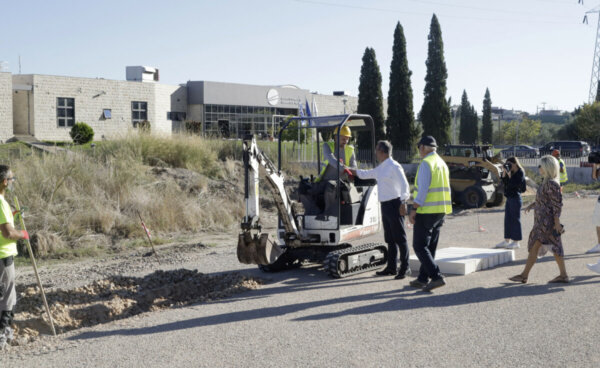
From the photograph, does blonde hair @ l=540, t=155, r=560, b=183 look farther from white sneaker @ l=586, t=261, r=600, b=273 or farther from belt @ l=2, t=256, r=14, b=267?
belt @ l=2, t=256, r=14, b=267

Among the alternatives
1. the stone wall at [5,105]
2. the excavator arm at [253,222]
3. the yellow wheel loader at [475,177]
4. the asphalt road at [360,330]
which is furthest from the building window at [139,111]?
the asphalt road at [360,330]

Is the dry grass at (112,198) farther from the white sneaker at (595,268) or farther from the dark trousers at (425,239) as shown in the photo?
the white sneaker at (595,268)

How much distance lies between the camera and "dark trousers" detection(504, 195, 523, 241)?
11.3m

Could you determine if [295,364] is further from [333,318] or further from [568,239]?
[568,239]

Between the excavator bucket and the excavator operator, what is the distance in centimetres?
132

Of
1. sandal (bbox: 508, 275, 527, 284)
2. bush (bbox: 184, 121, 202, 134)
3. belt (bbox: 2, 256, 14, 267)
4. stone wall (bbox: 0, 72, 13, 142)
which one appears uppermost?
stone wall (bbox: 0, 72, 13, 142)

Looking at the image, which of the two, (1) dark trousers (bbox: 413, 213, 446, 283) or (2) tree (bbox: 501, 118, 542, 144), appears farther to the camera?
(2) tree (bbox: 501, 118, 542, 144)

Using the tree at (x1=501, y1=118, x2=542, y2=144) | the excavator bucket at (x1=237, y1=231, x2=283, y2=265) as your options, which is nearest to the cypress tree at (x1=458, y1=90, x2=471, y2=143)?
the tree at (x1=501, y1=118, x2=542, y2=144)

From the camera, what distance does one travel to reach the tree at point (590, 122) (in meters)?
54.2

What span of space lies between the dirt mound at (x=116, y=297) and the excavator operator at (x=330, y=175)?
1612 millimetres

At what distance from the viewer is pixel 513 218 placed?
1140 cm

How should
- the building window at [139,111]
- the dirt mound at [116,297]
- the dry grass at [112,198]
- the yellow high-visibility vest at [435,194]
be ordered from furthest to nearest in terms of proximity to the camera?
the building window at [139,111], the dry grass at [112,198], the yellow high-visibility vest at [435,194], the dirt mound at [116,297]

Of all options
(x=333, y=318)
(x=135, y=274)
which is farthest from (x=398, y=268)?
(x=135, y=274)

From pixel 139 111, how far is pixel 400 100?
2130 centimetres
